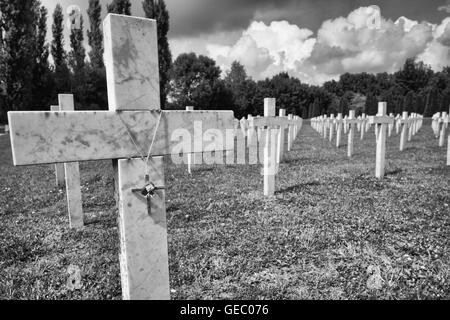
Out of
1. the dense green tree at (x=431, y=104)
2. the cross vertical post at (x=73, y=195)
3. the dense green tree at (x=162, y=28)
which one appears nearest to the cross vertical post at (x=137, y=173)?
the cross vertical post at (x=73, y=195)

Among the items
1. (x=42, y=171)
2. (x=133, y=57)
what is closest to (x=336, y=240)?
(x=133, y=57)

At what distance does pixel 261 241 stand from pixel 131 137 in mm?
2922

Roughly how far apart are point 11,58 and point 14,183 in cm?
2573

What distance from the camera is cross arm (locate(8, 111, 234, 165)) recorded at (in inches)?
65.3

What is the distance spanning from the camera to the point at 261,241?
435cm

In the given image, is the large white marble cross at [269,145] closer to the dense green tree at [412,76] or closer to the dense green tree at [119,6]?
the dense green tree at [119,6]

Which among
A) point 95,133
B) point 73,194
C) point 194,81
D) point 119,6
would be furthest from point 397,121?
point 194,81

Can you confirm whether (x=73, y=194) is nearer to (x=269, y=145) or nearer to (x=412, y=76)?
(x=269, y=145)

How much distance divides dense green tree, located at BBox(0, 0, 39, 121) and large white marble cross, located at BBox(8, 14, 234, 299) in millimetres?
34143

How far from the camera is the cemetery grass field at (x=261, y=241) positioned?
324 centimetres

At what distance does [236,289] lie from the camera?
127 inches

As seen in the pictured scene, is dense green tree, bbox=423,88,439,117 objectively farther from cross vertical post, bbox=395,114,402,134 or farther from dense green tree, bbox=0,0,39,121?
dense green tree, bbox=0,0,39,121

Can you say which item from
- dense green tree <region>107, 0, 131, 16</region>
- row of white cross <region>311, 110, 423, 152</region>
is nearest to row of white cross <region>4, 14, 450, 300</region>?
row of white cross <region>311, 110, 423, 152</region>
